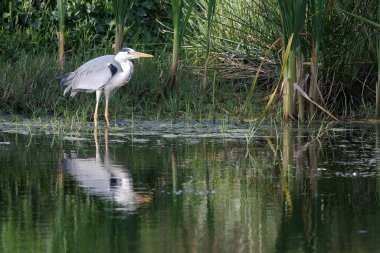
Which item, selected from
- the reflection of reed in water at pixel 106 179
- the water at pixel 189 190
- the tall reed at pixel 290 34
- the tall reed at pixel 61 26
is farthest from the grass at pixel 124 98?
the reflection of reed in water at pixel 106 179

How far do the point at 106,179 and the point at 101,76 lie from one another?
433 centimetres

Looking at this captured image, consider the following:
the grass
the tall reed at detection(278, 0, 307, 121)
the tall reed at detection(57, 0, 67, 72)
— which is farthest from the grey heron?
the tall reed at detection(278, 0, 307, 121)

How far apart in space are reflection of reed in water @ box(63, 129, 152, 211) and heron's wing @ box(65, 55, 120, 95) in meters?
2.74

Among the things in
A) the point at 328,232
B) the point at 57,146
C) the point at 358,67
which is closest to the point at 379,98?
the point at 358,67

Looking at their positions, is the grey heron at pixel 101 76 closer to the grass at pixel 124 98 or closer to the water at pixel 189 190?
the grass at pixel 124 98

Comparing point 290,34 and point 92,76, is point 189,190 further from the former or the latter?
point 92,76

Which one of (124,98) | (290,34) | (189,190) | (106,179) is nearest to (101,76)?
(124,98)

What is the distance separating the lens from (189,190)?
638cm

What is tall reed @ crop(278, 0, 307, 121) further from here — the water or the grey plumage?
the grey plumage

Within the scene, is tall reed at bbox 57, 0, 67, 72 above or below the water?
above

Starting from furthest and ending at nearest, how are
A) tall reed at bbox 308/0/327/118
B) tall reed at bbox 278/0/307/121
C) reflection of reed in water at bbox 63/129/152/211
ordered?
1. tall reed at bbox 308/0/327/118
2. tall reed at bbox 278/0/307/121
3. reflection of reed in water at bbox 63/129/152/211

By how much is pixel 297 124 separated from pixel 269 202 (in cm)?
426

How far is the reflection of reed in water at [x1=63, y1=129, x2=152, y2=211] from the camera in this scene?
238 inches

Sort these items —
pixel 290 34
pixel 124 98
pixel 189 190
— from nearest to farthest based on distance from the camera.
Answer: pixel 189 190
pixel 290 34
pixel 124 98
